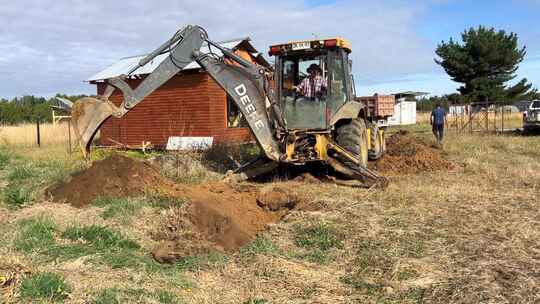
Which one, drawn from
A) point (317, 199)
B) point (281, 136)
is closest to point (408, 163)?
point (281, 136)

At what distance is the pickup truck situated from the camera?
75.9ft

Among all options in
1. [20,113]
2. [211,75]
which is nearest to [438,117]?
[211,75]

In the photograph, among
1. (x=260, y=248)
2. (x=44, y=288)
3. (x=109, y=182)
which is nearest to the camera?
(x=44, y=288)

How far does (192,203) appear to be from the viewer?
717 centimetres

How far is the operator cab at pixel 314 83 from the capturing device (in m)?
10.0

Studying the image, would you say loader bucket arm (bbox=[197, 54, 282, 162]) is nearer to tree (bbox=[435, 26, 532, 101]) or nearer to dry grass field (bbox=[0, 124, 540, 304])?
dry grass field (bbox=[0, 124, 540, 304])

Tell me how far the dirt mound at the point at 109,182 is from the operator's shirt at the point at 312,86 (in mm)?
3047

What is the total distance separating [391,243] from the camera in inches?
241

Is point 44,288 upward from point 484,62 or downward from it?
downward

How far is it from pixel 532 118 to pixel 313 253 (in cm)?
2044

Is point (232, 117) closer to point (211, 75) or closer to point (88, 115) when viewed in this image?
point (211, 75)

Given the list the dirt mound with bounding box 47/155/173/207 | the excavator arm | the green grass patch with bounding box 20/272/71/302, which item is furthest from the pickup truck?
the green grass patch with bounding box 20/272/71/302

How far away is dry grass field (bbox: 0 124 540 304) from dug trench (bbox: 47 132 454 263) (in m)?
0.20

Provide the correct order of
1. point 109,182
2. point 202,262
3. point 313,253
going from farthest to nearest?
1. point 109,182
2. point 313,253
3. point 202,262
